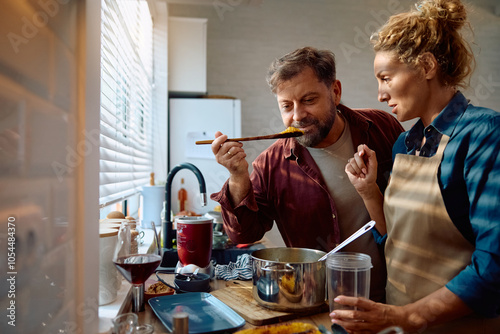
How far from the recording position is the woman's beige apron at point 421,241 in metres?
1.09

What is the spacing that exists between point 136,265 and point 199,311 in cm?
24

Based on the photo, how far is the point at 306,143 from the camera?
1739 mm

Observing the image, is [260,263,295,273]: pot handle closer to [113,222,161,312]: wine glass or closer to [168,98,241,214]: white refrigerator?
[113,222,161,312]: wine glass

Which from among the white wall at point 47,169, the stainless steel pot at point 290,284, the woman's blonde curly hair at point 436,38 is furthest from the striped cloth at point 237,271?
the woman's blonde curly hair at point 436,38

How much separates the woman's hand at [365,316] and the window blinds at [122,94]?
3.57 ft

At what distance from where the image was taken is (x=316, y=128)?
169 centimetres

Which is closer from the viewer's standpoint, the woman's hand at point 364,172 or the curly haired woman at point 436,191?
the curly haired woman at point 436,191

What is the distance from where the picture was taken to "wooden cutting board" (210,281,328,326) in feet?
3.50

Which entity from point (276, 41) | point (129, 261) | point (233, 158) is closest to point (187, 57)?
point (276, 41)

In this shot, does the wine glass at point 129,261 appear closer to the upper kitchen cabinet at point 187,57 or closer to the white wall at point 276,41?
the upper kitchen cabinet at point 187,57

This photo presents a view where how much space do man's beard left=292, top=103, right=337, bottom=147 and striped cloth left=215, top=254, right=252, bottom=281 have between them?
0.58m

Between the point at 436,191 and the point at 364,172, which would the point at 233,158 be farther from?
the point at 436,191

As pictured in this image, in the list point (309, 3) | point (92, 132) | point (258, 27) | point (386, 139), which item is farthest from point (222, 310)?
point (309, 3)

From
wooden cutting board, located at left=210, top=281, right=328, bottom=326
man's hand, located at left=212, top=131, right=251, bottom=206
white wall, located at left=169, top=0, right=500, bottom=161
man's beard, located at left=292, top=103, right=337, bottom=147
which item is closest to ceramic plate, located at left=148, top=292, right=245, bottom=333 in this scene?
wooden cutting board, located at left=210, top=281, right=328, bottom=326
